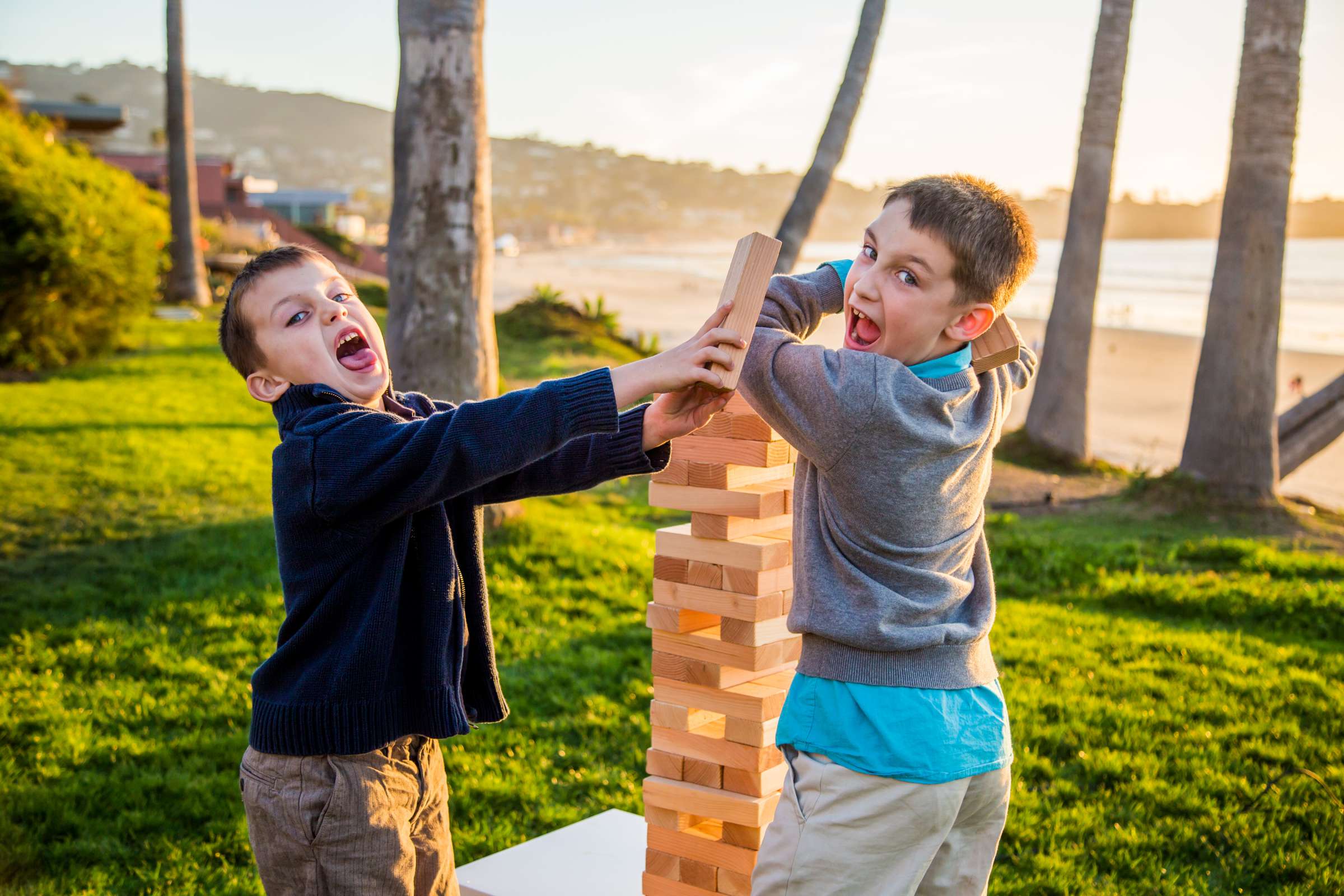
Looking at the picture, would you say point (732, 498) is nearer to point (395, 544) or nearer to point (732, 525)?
point (732, 525)

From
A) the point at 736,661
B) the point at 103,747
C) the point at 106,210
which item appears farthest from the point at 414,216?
the point at 106,210

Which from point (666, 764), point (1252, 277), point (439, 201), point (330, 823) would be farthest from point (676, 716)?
point (1252, 277)

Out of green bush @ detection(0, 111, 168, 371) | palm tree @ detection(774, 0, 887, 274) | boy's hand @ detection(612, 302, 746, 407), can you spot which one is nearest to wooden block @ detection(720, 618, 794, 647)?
boy's hand @ detection(612, 302, 746, 407)

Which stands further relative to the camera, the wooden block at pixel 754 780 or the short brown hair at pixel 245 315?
the wooden block at pixel 754 780

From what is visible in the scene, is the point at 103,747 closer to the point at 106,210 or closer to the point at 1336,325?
the point at 106,210

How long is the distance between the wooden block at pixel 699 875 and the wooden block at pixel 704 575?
76cm

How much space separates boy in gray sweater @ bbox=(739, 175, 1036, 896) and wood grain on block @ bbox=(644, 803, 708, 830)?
94 cm

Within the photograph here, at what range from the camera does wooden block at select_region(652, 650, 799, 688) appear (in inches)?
116

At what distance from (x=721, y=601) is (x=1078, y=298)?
1097cm

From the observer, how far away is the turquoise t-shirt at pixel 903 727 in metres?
2.03

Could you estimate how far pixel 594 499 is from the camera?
9.77 meters

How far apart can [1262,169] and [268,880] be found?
32.7 ft

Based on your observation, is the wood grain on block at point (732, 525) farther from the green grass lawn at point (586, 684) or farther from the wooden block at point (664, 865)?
→ the green grass lawn at point (586, 684)

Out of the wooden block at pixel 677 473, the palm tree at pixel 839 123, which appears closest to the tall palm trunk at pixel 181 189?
the palm tree at pixel 839 123
